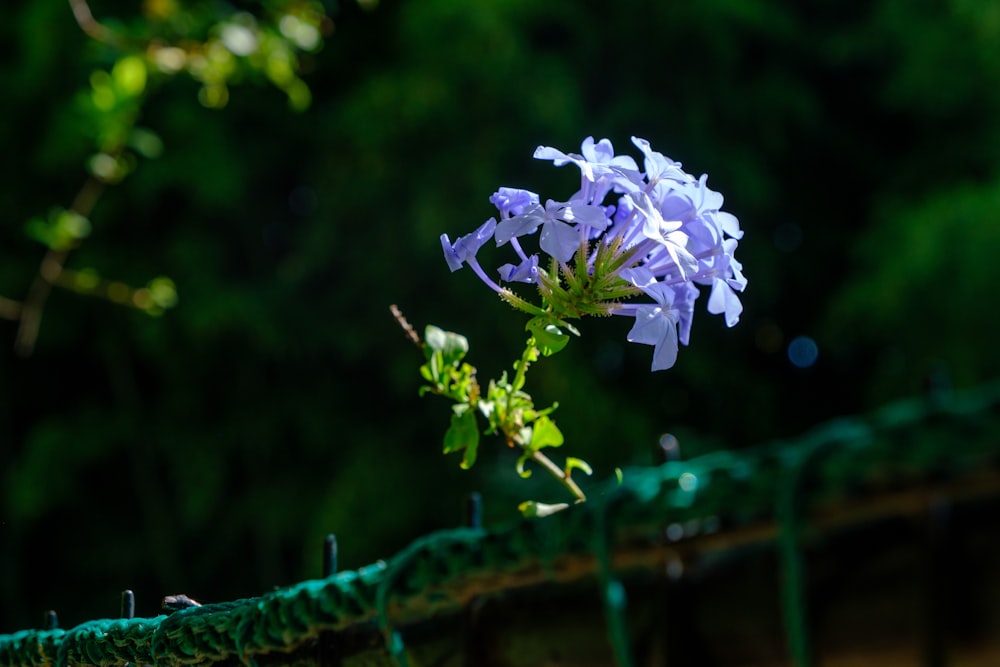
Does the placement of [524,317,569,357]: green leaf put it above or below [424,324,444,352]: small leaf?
below

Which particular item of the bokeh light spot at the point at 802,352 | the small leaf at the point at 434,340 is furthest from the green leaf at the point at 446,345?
the bokeh light spot at the point at 802,352

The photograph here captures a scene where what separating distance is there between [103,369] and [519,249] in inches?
186

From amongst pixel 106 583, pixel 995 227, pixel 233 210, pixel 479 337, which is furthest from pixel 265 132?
pixel 995 227

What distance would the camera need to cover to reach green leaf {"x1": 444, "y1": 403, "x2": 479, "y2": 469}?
20.8 inches

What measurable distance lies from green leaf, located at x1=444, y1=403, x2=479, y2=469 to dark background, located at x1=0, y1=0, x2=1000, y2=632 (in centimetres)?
270

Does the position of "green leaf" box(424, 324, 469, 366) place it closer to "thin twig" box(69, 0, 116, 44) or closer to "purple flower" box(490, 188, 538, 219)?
"purple flower" box(490, 188, 538, 219)

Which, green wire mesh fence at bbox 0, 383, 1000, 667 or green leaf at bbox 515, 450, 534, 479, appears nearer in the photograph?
green wire mesh fence at bbox 0, 383, 1000, 667

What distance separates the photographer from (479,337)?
3791 millimetres

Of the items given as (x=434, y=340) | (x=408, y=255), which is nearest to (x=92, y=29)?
(x=434, y=340)

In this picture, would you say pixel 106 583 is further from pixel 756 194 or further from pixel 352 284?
pixel 756 194

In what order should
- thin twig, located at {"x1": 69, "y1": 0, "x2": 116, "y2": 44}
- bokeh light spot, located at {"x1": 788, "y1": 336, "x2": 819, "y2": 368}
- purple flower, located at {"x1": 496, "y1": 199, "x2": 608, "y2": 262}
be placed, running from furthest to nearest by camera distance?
1. bokeh light spot, located at {"x1": 788, "y1": 336, "x2": 819, "y2": 368}
2. thin twig, located at {"x1": 69, "y1": 0, "x2": 116, "y2": 44}
3. purple flower, located at {"x1": 496, "y1": 199, "x2": 608, "y2": 262}

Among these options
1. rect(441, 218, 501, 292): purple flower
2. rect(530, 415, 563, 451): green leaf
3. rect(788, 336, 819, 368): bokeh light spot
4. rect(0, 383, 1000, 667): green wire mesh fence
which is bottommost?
rect(0, 383, 1000, 667): green wire mesh fence

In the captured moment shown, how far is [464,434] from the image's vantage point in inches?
21.1

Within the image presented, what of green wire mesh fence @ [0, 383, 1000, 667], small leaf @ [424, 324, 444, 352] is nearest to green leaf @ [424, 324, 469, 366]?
small leaf @ [424, 324, 444, 352]
